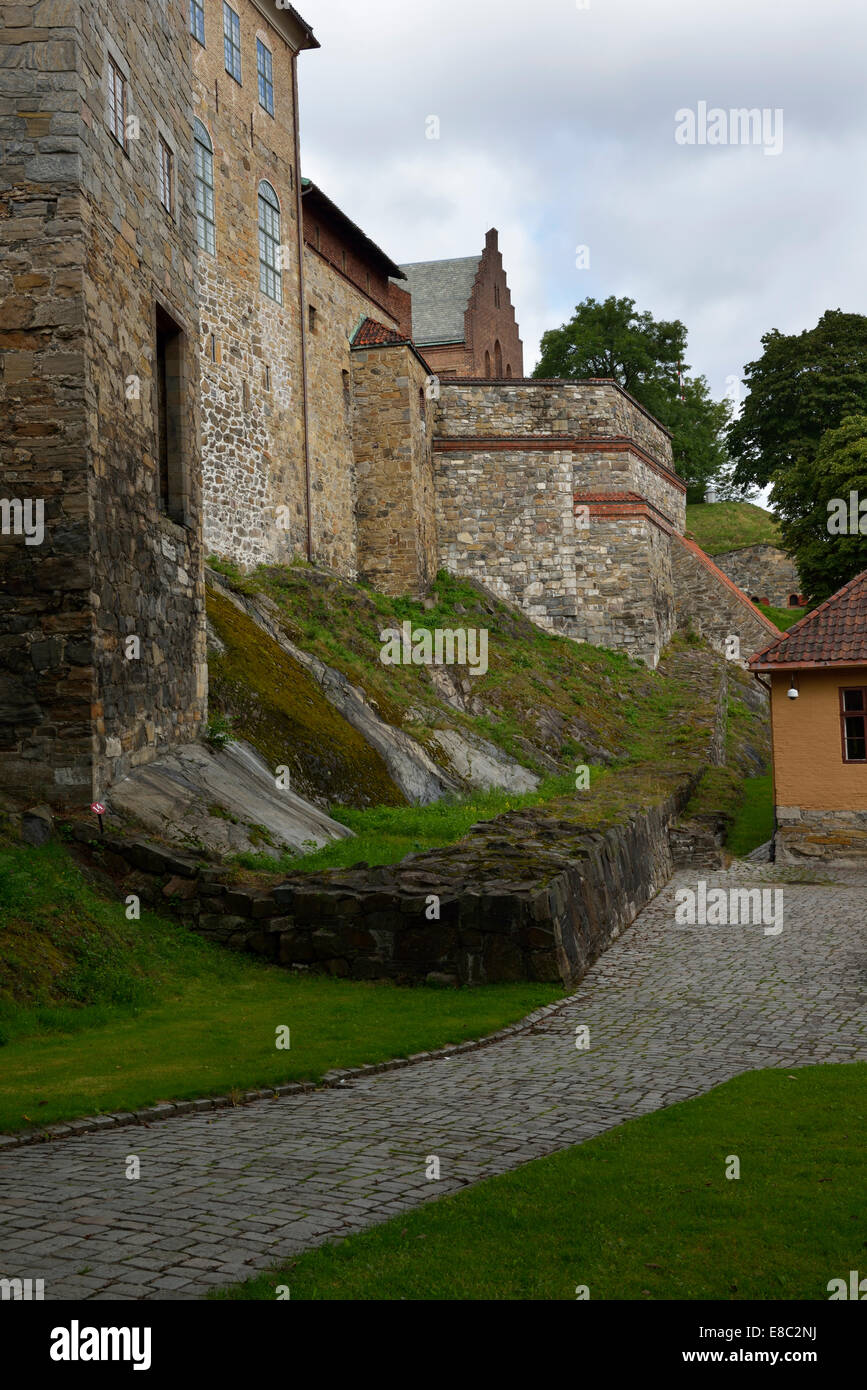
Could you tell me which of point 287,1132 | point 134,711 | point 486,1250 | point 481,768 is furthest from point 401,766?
point 486,1250

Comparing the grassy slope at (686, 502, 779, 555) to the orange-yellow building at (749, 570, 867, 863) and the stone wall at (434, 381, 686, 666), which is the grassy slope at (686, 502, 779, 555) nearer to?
the stone wall at (434, 381, 686, 666)

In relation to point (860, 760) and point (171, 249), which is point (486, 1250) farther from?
point (860, 760)

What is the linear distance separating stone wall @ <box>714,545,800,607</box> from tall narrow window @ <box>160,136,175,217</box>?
132 ft

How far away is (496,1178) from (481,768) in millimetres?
Result: 15762

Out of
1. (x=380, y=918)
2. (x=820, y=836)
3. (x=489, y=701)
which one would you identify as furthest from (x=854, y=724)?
(x=380, y=918)

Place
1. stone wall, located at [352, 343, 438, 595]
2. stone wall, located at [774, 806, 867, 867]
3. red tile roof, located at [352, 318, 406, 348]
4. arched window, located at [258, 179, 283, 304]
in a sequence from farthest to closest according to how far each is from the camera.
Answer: red tile roof, located at [352, 318, 406, 348]
stone wall, located at [352, 343, 438, 595]
arched window, located at [258, 179, 283, 304]
stone wall, located at [774, 806, 867, 867]

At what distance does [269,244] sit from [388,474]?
256 inches

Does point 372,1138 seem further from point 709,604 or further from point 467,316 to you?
point 467,316

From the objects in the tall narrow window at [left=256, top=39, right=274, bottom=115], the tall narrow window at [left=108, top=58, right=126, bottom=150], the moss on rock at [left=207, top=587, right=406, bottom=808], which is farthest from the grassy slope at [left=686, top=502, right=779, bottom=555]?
the tall narrow window at [left=108, top=58, right=126, bottom=150]

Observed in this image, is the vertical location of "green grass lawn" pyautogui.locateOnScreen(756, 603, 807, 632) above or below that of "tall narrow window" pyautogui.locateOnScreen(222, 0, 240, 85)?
below

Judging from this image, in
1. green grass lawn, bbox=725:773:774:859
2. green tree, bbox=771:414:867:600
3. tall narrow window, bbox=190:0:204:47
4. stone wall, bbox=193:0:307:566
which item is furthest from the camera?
green tree, bbox=771:414:867:600

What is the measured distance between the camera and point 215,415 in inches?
917

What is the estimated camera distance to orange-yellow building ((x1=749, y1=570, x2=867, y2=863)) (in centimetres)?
2070

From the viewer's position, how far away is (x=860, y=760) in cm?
2077
